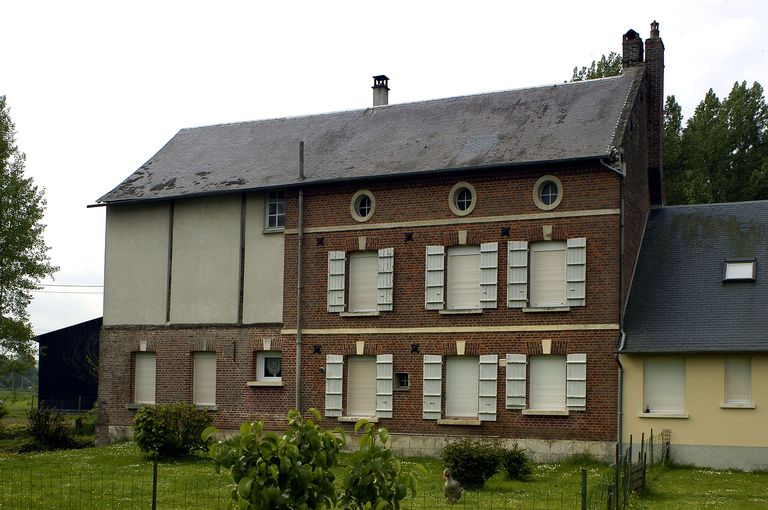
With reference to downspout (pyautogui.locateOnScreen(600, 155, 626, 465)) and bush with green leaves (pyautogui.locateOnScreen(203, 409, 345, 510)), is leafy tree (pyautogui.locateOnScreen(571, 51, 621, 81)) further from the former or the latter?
bush with green leaves (pyautogui.locateOnScreen(203, 409, 345, 510))

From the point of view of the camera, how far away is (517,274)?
82.9 ft

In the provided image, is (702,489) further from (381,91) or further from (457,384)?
(381,91)

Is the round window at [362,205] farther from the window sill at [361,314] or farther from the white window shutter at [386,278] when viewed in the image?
the window sill at [361,314]

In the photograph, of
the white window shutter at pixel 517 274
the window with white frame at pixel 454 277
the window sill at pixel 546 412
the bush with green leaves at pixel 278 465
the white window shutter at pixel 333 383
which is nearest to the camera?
the bush with green leaves at pixel 278 465

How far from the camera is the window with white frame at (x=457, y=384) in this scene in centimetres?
2541

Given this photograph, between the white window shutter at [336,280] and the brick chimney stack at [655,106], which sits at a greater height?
the brick chimney stack at [655,106]

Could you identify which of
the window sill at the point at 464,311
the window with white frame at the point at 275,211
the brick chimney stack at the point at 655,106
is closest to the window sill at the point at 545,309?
the window sill at the point at 464,311

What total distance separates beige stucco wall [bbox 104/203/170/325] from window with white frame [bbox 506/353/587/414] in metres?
10.8

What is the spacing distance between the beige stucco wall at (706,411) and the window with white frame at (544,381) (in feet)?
3.82

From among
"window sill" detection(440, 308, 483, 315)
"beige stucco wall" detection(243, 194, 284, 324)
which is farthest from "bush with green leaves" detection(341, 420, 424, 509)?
"beige stucco wall" detection(243, 194, 284, 324)

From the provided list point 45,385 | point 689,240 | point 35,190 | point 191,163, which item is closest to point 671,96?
point 689,240

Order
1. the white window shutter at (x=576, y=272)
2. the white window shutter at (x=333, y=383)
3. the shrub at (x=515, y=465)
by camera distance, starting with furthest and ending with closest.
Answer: the white window shutter at (x=333, y=383) < the white window shutter at (x=576, y=272) < the shrub at (x=515, y=465)

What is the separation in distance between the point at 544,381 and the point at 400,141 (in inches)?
314

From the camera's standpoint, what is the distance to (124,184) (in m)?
31.6
